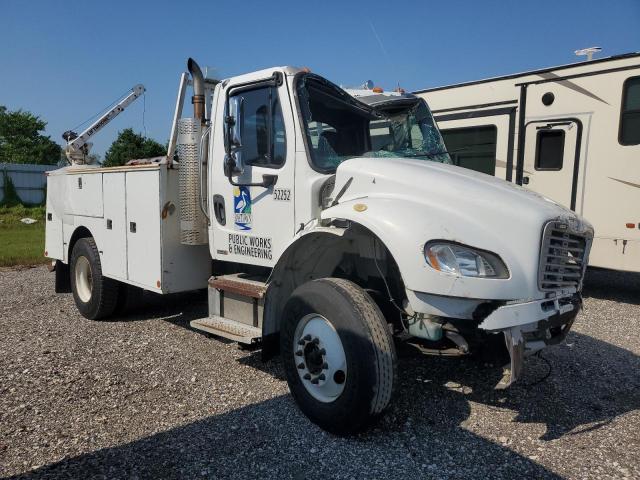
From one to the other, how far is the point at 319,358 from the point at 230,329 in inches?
47.4

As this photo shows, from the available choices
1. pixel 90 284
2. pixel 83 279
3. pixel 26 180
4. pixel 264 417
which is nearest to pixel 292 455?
pixel 264 417

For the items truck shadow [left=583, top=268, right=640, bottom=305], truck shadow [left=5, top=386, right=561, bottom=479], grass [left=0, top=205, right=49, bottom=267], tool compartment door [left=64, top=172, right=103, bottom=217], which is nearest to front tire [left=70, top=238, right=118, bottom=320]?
tool compartment door [left=64, top=172, right=103, bottom=217]

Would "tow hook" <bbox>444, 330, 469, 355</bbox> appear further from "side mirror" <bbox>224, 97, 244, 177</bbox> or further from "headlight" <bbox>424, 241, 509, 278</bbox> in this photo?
"side mirror" <bbox>224, 97, 244, 177</bbox>

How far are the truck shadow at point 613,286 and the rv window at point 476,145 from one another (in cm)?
252

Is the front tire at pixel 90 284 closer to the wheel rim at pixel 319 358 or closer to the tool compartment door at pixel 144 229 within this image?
the tool compartment door at pixel 144 229

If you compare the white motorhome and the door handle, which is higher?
the white motorhome

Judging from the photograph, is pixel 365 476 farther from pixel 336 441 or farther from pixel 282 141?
pixel 282 141

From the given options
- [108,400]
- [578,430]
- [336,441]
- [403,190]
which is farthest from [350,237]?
[108,400]

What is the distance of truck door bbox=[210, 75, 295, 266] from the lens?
4258 millimetres

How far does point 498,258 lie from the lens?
3.16m

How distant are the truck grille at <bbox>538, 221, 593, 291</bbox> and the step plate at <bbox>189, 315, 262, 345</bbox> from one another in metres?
2.31

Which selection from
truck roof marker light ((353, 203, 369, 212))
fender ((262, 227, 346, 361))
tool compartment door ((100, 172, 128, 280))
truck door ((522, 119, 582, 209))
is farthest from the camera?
truck door ((522, 119, 582, 209))

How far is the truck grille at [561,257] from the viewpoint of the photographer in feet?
10.5

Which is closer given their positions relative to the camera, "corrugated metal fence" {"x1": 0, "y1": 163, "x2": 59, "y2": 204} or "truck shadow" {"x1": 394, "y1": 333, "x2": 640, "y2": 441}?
"truck shadow" {"x1": 394, "y1": 333, "x2": 640, "y2": 441}
